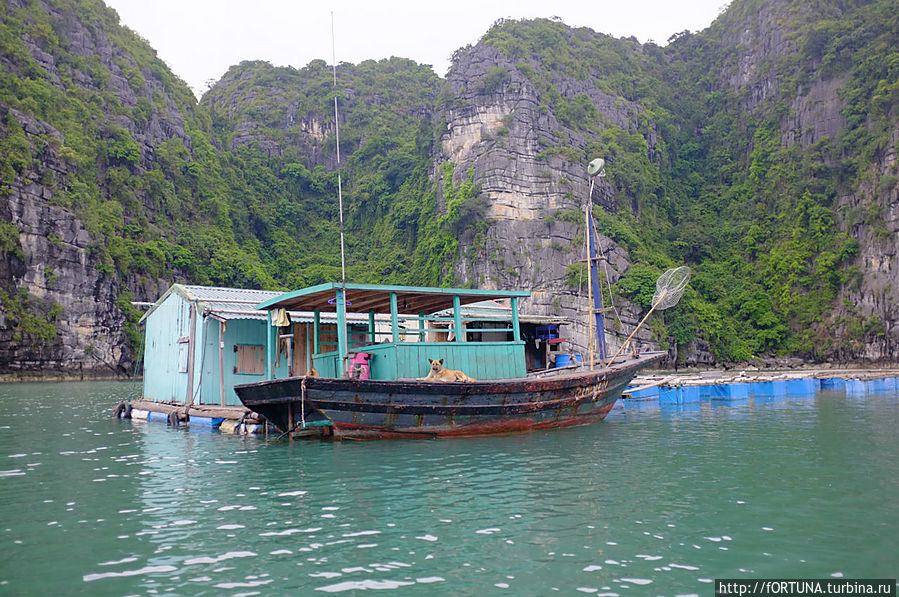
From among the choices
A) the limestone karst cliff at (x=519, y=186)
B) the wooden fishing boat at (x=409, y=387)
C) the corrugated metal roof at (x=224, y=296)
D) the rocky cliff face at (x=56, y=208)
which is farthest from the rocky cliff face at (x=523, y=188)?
the wooden fishing boat at (x=409, y=387)

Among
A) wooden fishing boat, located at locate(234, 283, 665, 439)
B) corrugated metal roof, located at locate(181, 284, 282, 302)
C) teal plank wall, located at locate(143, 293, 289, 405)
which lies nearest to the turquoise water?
wooden fishing boat, located at locate(234, 283, 665, 439)

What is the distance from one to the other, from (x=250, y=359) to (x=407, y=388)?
7.21 metres

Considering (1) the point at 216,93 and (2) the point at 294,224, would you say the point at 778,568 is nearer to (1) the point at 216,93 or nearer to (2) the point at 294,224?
(2) the point at 294,224

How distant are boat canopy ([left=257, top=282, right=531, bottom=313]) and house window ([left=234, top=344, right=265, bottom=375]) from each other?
2889 mm

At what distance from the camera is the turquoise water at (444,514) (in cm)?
571

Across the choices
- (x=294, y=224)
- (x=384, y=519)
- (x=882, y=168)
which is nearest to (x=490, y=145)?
(x=294, y=224)

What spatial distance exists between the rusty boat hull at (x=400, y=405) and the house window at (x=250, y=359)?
446 centimetres

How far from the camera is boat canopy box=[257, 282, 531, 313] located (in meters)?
13.5

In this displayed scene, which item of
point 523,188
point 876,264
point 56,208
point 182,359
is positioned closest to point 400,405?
point 182,359

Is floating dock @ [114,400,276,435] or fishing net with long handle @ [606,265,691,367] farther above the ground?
fishing net with long handle @ [606,265,691,367]

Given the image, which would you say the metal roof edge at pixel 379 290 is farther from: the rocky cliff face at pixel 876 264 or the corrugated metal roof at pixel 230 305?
the rocky cliff face at pixel 876 264

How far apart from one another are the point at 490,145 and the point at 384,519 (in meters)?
60.8

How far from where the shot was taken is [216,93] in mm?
103312

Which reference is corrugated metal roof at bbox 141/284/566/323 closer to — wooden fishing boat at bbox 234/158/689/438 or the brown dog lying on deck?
wooden fishing boat at bbox 234/158/689/438
